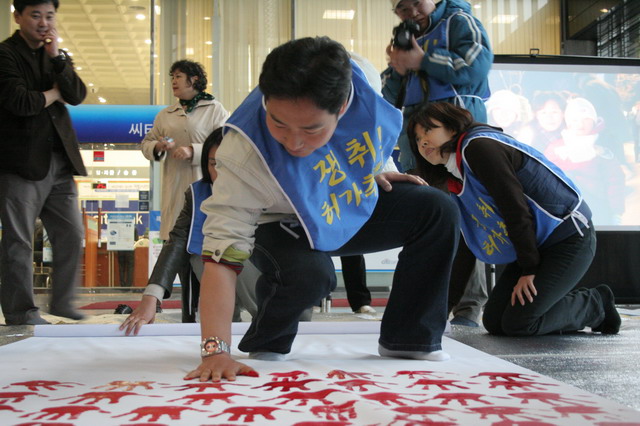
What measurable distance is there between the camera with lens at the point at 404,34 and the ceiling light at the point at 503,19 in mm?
4162

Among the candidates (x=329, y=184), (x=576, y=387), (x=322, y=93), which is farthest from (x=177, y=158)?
(x=576, y=387)

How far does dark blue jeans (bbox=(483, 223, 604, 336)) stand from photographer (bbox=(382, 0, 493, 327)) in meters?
0.26

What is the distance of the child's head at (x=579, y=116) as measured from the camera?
149 inches

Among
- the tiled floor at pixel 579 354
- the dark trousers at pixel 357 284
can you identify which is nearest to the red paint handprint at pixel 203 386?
the tiled floor at pixel 579 354

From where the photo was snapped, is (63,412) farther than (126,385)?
No

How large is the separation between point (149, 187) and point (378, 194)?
428 centimetres

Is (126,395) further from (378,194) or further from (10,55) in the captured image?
(10,55)

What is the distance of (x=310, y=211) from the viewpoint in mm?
1148

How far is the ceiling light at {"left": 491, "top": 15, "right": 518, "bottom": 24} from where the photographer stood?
587 cm

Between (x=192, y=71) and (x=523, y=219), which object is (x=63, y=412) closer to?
(x=523, y=219)

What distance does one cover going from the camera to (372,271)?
169 inches

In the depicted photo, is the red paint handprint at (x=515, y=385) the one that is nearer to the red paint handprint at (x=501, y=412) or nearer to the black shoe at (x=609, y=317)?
the red paint handprint at (x=501, y=412)

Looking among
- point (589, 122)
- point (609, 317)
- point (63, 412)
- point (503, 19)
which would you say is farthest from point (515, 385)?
point (503, 19)

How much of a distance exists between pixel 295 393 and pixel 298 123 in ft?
1.33
